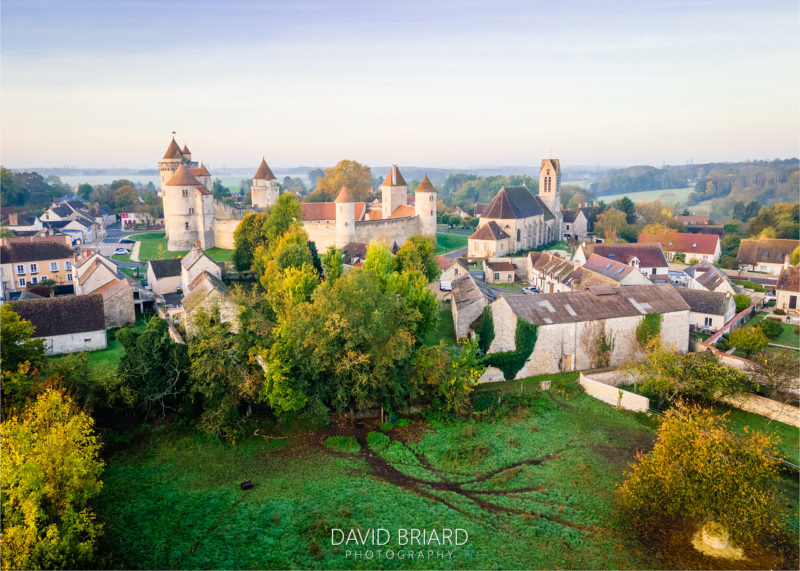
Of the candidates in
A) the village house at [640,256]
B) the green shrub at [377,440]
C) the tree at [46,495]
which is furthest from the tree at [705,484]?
the village house at [640,256]

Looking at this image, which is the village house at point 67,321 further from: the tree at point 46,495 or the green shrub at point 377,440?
the green shrub at point 377,440

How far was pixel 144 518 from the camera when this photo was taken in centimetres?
1739

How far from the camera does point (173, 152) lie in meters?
65.6

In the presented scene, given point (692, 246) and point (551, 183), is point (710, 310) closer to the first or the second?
point (692, 246)

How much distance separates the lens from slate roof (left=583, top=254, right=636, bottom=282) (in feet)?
126

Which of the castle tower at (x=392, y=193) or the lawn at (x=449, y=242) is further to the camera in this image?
the lawn at (x=449, y=242)

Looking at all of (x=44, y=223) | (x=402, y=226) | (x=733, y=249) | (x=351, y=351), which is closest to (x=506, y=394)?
(x=351, y=351)

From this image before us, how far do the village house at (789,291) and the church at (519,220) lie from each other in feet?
89.1

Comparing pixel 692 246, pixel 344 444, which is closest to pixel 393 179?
pixel 692 246

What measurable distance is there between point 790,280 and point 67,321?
47.6 meters

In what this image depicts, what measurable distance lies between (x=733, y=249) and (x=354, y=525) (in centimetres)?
6480

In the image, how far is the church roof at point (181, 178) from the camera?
2347 inches

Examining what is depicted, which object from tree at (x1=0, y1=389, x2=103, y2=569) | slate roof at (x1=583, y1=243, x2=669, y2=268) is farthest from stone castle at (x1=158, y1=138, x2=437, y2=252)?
tree at (x1=0, y1=389, x2=103, y2=569)

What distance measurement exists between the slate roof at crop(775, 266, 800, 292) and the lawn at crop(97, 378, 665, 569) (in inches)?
955
